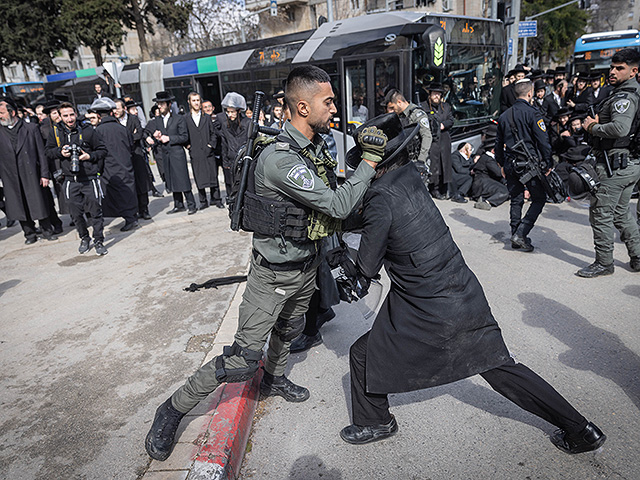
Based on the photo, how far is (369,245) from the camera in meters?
2.19

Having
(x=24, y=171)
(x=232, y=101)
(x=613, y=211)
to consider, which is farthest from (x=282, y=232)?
(x=24, y=171)

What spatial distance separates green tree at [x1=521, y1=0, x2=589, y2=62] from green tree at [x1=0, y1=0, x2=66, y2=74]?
3295 cm

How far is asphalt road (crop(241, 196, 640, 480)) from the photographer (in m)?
2.44

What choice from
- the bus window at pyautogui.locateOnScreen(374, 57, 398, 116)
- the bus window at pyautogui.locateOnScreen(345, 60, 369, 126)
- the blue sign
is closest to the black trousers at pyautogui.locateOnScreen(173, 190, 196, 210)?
the bus window at pyautogui.locateOnScreen(345, 60, 369, 126)

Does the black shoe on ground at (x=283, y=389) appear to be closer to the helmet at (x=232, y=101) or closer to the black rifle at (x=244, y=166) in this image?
the black rifle at (x=244, y=166)

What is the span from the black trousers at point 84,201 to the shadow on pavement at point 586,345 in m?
5.38

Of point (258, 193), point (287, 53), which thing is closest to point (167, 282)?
point (258, 193)

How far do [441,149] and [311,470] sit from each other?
22.3ft

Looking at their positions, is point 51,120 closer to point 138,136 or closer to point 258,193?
point 138,136

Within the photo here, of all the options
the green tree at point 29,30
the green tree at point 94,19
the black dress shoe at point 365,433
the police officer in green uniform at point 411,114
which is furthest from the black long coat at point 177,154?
the green tree at point 29,30

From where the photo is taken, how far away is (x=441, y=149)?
27.2 feet

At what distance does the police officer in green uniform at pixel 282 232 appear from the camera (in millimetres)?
2309

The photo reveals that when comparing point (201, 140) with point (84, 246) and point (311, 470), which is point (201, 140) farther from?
point (311, 470)

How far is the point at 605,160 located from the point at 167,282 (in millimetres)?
4629
